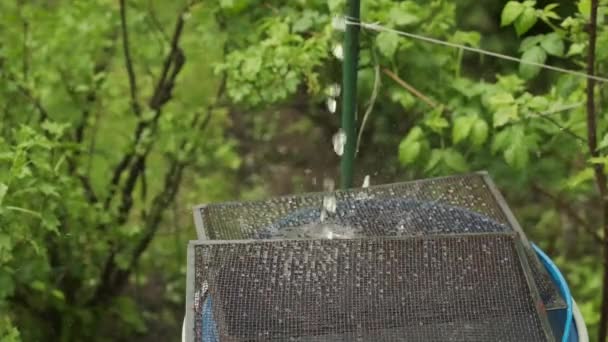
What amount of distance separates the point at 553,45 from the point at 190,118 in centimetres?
138

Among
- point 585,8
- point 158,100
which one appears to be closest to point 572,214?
point 585,8

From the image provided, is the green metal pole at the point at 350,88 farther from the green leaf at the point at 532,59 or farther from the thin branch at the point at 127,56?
the thin branch at the point at 127,56

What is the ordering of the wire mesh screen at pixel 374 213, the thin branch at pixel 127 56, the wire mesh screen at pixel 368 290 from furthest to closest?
the thin branch at pixel 127 56 < the wire mesh screen at pixel 374 213 < the wire mesh screen at pixel 368 290

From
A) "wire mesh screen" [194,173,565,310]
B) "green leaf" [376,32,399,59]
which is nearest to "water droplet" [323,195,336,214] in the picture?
"wire mesh screen" [194,173,565,310]

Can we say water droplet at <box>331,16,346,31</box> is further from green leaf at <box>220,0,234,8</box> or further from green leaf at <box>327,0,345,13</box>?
green leaf at <box>220,0,234,8</box>

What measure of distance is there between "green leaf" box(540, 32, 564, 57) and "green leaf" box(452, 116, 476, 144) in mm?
275

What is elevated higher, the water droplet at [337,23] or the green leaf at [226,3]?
the green leaf at [226,3]

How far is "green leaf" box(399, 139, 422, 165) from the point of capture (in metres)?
2.35

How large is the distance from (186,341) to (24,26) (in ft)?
5.54

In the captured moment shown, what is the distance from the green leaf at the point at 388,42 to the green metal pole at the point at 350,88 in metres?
0.23

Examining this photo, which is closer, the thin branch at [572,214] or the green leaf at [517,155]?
the green leaf at [517,155]

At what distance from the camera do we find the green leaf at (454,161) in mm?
2393

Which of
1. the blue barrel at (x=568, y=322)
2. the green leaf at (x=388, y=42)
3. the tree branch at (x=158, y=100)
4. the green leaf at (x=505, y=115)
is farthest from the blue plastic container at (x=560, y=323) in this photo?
the tree branch at (x=158, y=100)

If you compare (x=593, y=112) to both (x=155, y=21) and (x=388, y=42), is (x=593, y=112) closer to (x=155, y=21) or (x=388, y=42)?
(x=388, y=42)
